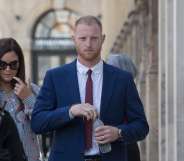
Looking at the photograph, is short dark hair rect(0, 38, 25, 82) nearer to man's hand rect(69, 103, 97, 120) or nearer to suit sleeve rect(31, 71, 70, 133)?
suit sleeve rect(31, 71, 70, 133)

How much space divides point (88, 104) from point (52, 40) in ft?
108

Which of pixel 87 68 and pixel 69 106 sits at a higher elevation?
pixel 87 68

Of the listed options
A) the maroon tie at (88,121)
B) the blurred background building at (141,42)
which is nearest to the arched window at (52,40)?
the blurred background building at (141,42)

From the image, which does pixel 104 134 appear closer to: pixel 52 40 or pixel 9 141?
pixel 9 141

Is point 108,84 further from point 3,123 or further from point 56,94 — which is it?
point 3,123

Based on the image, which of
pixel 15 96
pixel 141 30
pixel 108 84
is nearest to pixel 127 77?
pixel 108 84

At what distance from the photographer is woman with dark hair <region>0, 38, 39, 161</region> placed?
6.75m

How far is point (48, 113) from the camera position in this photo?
5.95 meters

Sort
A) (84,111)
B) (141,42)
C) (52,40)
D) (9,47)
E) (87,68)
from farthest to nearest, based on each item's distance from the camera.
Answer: (52,40) → (141,42) → (9,47) → (87,68) → (84,111)

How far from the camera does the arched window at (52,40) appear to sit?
38.5 m

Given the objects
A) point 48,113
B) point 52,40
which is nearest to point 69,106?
point 48,113

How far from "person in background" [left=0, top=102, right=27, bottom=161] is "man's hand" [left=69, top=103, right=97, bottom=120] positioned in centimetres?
34

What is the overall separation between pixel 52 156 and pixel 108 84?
0.52 metres

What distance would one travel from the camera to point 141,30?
17.0 metres
